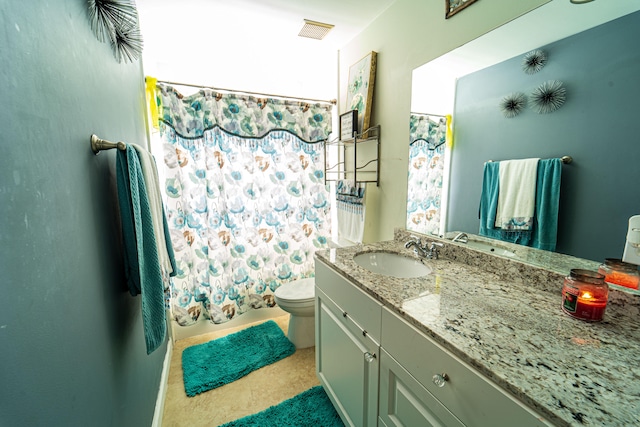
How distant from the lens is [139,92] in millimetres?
1591

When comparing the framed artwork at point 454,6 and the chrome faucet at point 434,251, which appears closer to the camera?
the framed artwork at point 454,6

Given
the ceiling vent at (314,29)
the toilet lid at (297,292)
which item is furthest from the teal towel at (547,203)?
the ceiling vent at (314,29)

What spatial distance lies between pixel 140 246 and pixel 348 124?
5.09 feet

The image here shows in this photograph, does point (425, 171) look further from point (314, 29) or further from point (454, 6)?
point (314, 29)

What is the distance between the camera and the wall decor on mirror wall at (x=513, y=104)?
1.01m

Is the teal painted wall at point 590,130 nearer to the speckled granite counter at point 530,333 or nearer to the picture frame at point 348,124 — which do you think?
the speckled granite counter at point 530,333

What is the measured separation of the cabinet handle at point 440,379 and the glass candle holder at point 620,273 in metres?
0.60

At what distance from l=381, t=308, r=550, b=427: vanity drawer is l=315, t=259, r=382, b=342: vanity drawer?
0.28 feet

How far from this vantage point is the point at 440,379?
675 millimetres

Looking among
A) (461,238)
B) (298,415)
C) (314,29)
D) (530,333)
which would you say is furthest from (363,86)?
(298,415)

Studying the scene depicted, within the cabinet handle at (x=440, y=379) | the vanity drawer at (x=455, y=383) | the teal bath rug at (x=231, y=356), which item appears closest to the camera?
the vanity drawer at (x=455, y=383)

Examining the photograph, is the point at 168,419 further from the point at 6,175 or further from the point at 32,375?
the point at 6,175

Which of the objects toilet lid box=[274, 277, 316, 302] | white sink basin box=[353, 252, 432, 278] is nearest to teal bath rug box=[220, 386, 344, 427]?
toilet lid box=[274, 277, 316, 302]

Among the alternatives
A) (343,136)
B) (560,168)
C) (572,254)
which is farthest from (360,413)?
(343,136)
